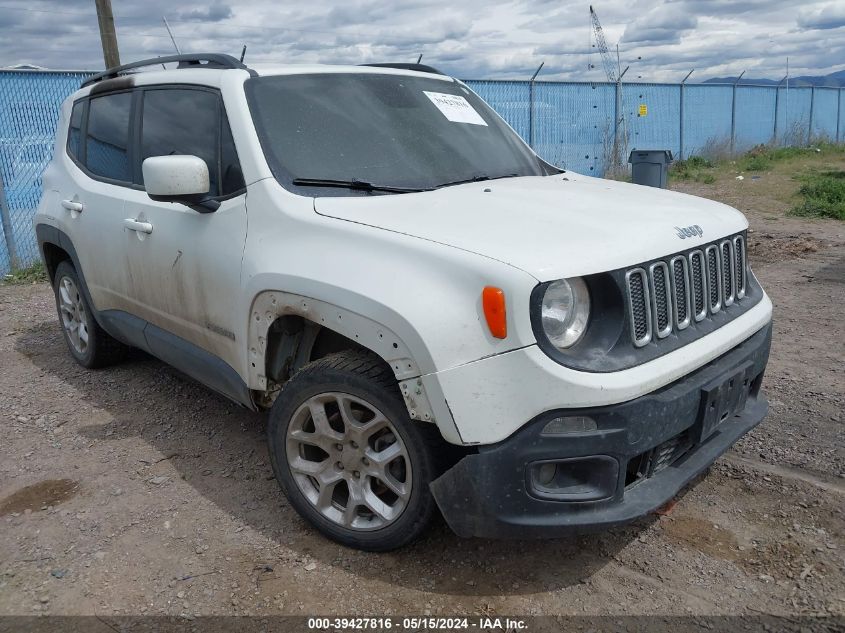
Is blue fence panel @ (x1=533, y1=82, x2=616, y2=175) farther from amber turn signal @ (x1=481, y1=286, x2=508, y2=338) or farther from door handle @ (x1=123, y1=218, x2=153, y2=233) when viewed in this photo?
amber turn signal @ (x1=481, y1=286, x2=508, y2=338)

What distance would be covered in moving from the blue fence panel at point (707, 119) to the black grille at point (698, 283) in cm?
1913

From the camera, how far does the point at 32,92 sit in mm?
8898

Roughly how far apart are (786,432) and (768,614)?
5.27ft

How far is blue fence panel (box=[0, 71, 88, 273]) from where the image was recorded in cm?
880

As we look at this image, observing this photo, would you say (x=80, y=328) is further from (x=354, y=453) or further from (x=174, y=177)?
(x=354, y=453)

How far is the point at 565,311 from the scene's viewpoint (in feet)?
8.31

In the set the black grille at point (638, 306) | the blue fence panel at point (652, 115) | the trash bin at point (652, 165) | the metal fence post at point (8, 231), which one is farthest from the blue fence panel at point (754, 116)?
the black grille at point (638, 306)

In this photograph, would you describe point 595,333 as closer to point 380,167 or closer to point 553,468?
point 553,468

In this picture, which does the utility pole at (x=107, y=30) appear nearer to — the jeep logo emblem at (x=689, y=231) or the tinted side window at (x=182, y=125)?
the tinted side window at (x=182, y=125)

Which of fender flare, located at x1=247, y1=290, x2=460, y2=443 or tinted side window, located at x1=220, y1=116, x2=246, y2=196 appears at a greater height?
tinted side window, located at x1=220, y1=116, x2=246, y2=196

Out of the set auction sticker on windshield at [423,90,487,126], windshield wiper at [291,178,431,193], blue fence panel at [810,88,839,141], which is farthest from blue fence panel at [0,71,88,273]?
blue fence panel at [810,88,839,141]

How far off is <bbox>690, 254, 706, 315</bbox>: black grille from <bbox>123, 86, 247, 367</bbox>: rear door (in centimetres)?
187

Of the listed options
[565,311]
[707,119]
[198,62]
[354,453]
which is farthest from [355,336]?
[707,119]

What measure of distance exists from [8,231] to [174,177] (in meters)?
7.09
